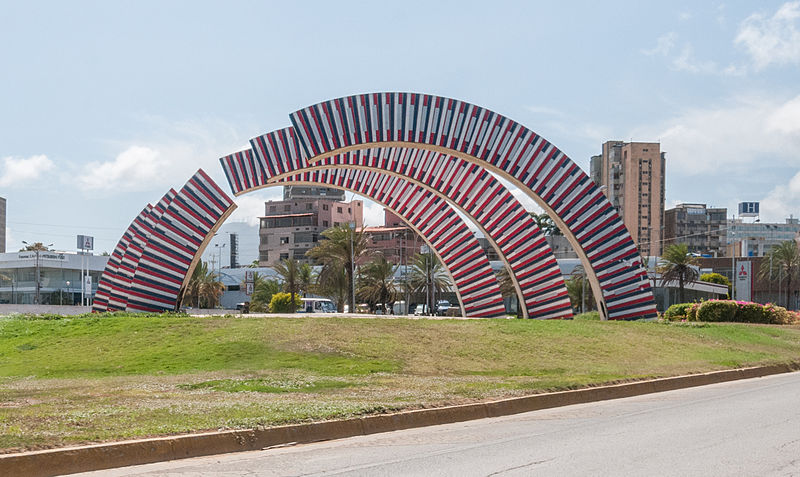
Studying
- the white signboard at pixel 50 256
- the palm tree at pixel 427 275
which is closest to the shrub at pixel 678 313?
the palm tree at pixel 427 275

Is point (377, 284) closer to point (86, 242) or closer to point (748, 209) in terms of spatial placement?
point (86, 242)

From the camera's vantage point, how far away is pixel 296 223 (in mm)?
113000

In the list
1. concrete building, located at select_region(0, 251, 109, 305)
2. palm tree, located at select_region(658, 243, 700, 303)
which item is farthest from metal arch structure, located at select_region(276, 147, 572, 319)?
concrete building, located at select_region(0, 251, 109, 305)

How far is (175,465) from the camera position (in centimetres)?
841

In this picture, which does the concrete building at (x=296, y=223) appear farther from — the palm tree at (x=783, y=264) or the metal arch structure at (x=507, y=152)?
the metal arch structure at (x=507, y=152)

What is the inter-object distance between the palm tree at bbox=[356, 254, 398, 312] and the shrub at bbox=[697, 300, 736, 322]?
3035 centimetres

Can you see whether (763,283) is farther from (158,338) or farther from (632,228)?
(158,338)

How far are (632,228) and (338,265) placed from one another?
8295cm

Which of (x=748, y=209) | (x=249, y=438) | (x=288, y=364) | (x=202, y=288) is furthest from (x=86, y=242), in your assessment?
(x=748, y=209)

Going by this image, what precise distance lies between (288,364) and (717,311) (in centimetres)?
2304

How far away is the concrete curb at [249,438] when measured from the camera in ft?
25.5

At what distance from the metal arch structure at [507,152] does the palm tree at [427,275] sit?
3497 centimetres

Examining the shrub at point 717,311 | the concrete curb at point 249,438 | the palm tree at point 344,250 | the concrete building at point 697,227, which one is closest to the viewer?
the concrete curb at point 249,438

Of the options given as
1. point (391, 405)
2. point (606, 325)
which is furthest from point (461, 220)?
point (391, 405)
